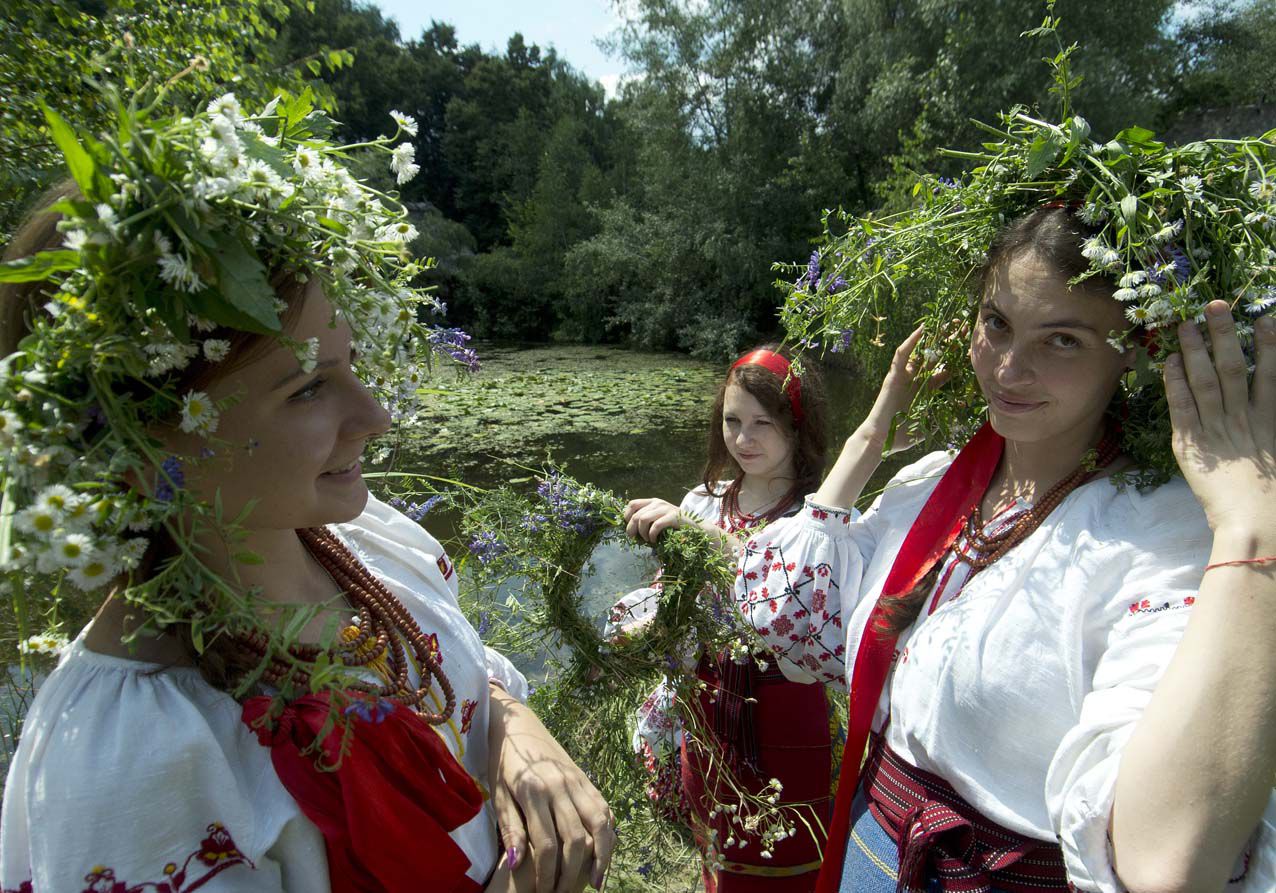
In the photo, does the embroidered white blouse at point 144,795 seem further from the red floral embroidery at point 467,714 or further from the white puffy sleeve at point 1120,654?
the white puffy sleeve at point 1120,654

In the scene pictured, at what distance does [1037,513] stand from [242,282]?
1459 mm

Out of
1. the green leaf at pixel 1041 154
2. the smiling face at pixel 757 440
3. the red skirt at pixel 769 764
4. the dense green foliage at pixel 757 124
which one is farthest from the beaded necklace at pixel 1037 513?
the dense green foliage at pixel 757 124

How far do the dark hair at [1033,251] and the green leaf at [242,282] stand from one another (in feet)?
4.24

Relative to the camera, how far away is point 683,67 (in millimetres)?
17281

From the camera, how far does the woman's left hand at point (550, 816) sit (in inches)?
50.1

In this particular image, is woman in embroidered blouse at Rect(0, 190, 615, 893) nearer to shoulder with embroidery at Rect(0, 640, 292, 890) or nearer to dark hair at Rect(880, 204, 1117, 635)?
shoulder with embroidery at Rect(0, 640, 292, 890)

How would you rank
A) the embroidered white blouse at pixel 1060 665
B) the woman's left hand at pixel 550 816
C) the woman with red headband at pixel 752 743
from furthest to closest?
the woman with red headband at pixel 752 743 → the woman's left hand at pixel 550 816 → the embroidered white blouse at pixel 1060 665

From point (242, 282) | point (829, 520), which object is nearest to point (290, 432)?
point (242, 282)

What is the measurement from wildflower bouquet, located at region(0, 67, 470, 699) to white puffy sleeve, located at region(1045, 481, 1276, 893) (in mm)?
1103

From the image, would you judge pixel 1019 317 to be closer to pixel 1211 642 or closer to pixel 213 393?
pixel 1211 642

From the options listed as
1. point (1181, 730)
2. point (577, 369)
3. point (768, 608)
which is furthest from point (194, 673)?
point (577, 369)

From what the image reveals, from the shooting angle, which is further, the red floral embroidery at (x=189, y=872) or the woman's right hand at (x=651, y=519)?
the woman's right hand at (x=651, y=519)

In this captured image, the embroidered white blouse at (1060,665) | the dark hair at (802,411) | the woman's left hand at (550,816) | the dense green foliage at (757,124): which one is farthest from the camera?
the dense green foliage at (757,124)

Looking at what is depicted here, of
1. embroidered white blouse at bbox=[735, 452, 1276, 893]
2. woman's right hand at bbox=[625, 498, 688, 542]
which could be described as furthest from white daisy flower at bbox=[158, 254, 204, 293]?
embroidered white blouse at bbox=[735, 452, 1276, 893]
